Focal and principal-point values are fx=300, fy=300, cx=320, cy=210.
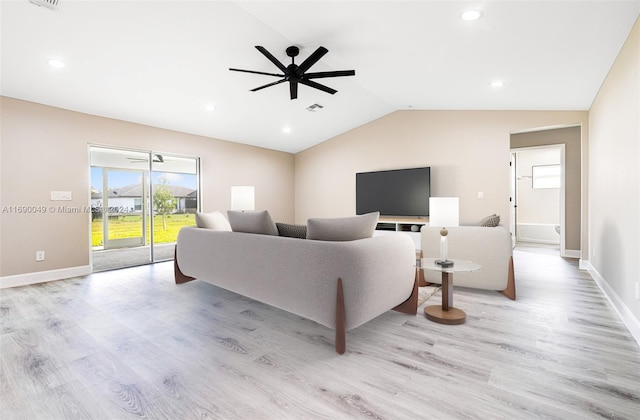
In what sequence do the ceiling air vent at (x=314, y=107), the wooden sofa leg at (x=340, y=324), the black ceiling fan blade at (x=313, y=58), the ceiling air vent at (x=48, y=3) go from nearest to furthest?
the wooden sofa leg at (x=340, y=324), the ceiling air vent at (x=48, y=3), the black ceiling fan blade at (x=313, y=58), the ceiling air vent at (x=314, y=107)

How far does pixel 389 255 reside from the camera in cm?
220

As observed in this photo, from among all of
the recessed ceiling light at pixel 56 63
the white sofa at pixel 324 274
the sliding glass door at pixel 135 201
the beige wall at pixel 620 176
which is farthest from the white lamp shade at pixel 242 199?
the beige wall at pixel 620 176

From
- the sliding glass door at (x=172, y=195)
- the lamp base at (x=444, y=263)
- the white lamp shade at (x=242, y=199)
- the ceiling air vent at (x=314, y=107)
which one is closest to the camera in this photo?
the lamp base at (x=444, y=263)

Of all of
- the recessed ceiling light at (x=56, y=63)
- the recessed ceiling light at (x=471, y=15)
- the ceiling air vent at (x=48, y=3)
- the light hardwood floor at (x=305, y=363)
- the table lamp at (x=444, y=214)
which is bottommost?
the light hardwood floor at (x=305, y=363)

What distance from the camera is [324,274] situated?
6.43 feet

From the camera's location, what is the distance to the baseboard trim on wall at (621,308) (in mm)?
2086

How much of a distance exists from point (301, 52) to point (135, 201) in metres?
4.88

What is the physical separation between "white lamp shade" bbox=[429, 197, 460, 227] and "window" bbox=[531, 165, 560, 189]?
583 cm

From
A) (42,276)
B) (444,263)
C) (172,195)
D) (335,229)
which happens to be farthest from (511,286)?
(172,195)

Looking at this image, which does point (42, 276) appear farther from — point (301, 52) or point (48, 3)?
point (301, 52)

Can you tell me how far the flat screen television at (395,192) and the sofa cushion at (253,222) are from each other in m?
3.80

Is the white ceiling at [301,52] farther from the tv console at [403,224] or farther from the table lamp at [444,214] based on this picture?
the tv console at [403,224]

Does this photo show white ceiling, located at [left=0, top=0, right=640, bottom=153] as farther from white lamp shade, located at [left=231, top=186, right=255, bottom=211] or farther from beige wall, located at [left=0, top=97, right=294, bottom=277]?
white lamp shade, located at [left=231, top=186, right=255, bottom=211]

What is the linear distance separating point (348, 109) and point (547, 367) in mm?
4807
